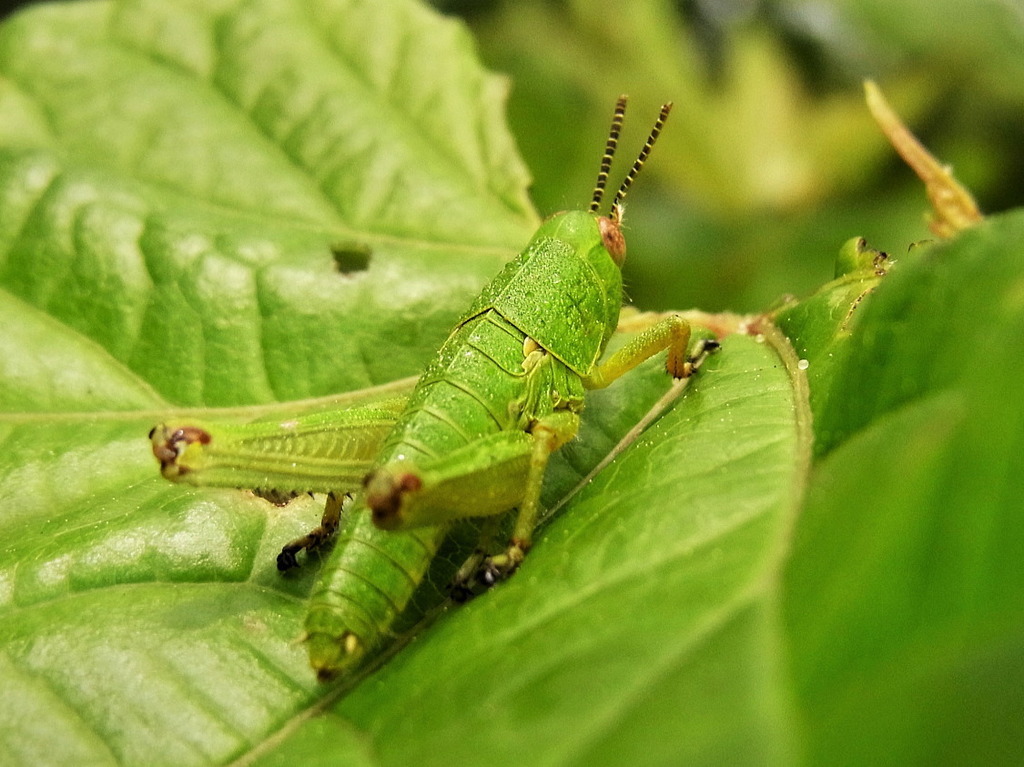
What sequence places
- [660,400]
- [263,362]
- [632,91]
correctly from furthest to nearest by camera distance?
[632,91]
[263,362]
[660,400]

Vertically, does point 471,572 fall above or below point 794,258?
below

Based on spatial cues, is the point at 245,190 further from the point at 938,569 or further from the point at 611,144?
the point at 938,569

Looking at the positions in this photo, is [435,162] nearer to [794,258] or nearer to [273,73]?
[273,73]

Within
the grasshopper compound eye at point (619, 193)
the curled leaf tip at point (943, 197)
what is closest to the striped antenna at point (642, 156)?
the grasshopper compound eye at point (619, 193)

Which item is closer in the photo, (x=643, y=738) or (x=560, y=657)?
(x=643, y=738)

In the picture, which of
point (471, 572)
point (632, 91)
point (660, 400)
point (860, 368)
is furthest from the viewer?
point (632, 91)

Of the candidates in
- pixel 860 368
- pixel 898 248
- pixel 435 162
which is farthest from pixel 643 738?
pixel 898 248

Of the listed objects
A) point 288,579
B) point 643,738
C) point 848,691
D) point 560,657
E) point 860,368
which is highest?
point 860,368

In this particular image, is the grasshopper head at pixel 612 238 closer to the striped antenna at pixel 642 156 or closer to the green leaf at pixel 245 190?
the striped antenna at pixel 642 156

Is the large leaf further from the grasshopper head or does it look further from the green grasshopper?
the grasshopper head
